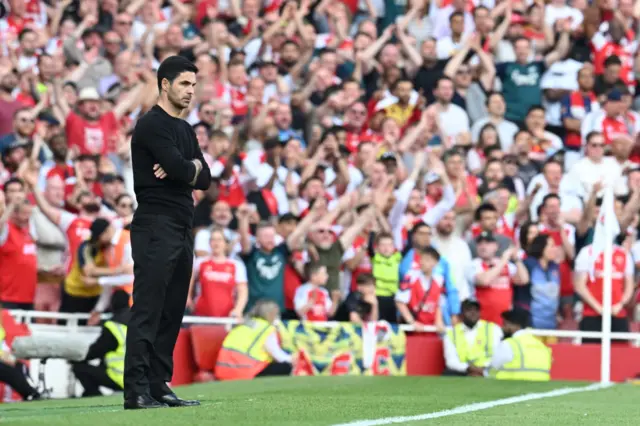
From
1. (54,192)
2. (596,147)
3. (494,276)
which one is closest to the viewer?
(54,192)

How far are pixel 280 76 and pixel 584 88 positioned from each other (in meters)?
4.42

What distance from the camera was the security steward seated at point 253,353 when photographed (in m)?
16.1

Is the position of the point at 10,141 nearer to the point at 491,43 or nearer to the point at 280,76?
the point at 280,76

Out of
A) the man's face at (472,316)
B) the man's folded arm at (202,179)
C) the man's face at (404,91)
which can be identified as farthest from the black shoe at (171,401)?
the man's face at (404,91)

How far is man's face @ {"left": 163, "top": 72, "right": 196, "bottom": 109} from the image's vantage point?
30.2ft

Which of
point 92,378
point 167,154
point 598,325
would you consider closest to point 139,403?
point 167,154

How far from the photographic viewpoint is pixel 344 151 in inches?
785

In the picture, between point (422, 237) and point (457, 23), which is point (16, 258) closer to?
point (422, 237)

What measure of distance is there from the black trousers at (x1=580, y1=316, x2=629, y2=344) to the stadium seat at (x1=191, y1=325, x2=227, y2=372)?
4.21 metres

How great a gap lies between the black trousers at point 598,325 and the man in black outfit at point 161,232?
8707mm

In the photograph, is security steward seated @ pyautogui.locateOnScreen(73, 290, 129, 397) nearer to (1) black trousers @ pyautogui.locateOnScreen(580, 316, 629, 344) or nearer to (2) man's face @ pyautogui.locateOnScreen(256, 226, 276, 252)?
(2) man's face @ pyautogui.locateOnScreen(256, 226, 276, 252)

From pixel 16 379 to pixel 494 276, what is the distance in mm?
5908

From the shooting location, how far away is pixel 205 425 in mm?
7809

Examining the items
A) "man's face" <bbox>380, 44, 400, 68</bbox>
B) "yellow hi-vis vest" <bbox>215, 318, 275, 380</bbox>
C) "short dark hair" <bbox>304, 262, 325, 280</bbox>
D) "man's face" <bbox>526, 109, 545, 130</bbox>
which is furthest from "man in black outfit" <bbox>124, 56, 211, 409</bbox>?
"man's face" <bbox>380, 44, 400, 68</bbox>
